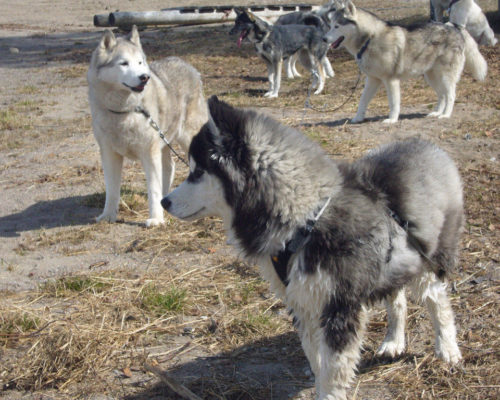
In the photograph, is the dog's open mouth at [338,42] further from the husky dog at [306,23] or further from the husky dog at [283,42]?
the husky dog at [306,23]

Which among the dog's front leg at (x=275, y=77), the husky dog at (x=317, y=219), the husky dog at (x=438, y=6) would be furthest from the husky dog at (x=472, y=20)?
the husky dog at (x=317, y=219)

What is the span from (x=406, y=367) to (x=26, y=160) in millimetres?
6622

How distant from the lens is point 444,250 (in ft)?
11.3

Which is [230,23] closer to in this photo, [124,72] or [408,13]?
[408,13]

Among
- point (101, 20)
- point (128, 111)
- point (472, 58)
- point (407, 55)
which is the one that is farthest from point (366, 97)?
point (101, 20)

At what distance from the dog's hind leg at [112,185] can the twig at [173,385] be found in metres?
3.12

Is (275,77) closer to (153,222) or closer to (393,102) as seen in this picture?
(393,102)

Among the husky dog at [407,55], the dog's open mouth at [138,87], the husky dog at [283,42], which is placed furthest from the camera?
the husky dog at [283,42]

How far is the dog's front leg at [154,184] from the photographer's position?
6234mm

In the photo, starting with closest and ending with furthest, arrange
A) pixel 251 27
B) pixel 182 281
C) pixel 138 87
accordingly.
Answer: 1. pixel 182 281
2. pixel 138 87
3. pixel 251 27

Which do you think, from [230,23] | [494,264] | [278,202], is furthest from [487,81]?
[230,23]

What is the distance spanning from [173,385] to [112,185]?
3.42 metres

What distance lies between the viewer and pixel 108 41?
20.2 ft

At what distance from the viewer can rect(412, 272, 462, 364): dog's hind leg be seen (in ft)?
11.5
